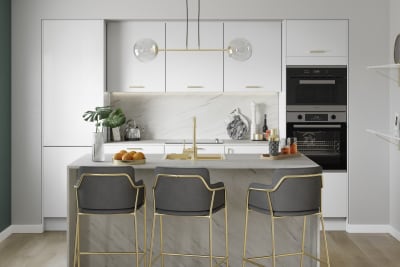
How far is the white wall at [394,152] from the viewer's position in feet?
19.5

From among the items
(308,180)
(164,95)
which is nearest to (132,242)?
(308,180)

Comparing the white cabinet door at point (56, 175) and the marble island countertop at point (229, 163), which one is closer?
the marble island countertop at point (229, 163)

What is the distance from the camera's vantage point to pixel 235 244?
4.64 meters

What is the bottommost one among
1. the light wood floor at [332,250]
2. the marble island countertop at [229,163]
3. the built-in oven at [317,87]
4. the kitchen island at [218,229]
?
the light wood floor at [332,250]

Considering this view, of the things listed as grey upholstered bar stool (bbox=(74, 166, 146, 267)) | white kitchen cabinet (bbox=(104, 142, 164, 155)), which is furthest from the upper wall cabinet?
Answer: grey upholstered bar stool (bbox=(74, 166, 146, 267))

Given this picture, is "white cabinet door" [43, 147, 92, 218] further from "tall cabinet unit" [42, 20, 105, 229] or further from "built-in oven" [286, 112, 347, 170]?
"built-in oven" [286, 112, 347, 170]

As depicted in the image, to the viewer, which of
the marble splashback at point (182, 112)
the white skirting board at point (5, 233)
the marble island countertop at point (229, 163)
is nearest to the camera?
the marble island countertop at point (229, 163)

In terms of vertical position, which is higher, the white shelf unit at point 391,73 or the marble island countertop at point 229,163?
the white shelf unit at point 391,73

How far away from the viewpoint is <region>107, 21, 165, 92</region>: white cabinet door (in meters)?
6.37

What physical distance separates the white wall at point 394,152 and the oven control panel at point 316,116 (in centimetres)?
52

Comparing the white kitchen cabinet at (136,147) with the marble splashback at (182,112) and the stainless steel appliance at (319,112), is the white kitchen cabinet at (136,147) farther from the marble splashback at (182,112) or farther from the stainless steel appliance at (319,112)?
the stainless steel appliance at (319,112)

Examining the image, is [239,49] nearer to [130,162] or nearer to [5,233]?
[130,162]

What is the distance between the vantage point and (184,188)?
13.5 feet

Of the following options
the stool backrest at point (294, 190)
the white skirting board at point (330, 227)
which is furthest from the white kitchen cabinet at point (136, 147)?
the stool backrest at point (294, 190)
